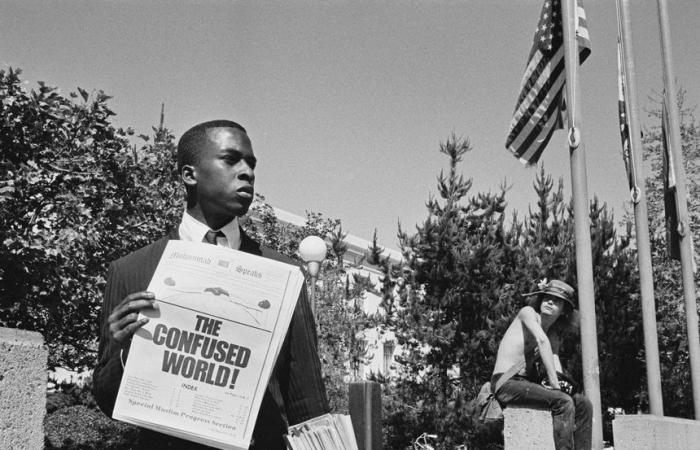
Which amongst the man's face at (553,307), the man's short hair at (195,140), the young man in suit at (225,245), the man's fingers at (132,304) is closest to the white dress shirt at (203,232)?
the young man in suit at (225,245)

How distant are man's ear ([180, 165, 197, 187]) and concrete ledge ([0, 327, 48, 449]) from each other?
594mm

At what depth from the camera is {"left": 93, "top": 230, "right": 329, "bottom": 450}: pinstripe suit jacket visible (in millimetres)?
1631

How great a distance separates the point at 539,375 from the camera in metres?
5.98

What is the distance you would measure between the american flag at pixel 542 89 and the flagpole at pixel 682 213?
5.91 feet

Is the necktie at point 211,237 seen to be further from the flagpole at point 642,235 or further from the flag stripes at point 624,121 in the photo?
the flag stripes at point 624,121

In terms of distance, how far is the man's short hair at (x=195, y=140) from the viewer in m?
1.89

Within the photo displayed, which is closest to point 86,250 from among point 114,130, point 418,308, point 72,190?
point 72,190

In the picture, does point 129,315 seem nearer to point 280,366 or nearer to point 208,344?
point 208,344

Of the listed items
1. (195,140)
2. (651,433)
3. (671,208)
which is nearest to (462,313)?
(671,208)

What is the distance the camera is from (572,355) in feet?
45.5

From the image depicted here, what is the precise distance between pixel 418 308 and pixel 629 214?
9069 mm

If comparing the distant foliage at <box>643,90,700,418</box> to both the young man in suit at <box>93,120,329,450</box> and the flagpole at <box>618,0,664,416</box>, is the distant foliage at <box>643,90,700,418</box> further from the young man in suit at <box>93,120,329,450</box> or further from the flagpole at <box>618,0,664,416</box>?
the young man in suit at <box>93,120,329,450</box>

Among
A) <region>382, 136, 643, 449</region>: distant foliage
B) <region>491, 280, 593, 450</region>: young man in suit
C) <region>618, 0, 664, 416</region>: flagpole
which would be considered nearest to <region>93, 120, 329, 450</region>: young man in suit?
<region>491, 280, 593, 450</region>: young man in suit

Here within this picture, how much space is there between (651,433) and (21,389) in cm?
601
